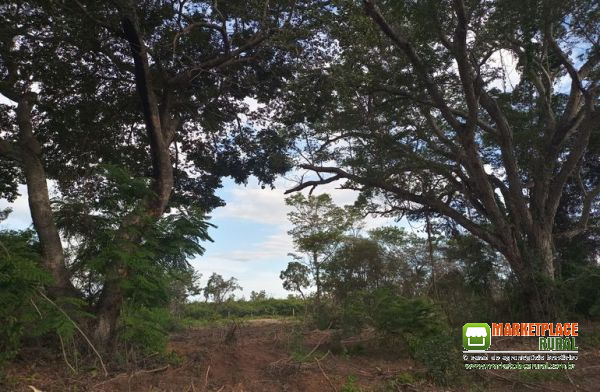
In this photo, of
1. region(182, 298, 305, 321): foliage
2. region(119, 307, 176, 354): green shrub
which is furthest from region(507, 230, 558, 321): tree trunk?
region(182, 298, 305, 321): foliage

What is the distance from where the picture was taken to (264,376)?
6.10 m

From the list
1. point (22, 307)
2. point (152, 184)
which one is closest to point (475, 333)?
point (152, 184)

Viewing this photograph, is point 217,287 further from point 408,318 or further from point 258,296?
point 408,318

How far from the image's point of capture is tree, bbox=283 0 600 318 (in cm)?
913

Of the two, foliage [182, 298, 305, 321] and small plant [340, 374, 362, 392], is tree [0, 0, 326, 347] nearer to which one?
small plant [340, 374, 362, 392]

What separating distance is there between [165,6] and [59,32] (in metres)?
2.06

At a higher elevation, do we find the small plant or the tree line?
the tree line

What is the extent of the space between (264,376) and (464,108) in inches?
391

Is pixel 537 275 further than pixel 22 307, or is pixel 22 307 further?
pixel 537 275

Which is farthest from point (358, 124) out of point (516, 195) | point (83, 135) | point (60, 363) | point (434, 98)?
point (60, 363)

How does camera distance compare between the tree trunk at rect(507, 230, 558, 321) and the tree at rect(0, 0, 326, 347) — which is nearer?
the tree at rect(0, 0, 326, 347)

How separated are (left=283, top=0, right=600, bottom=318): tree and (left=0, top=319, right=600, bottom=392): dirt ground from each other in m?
4.13

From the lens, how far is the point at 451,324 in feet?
31.6

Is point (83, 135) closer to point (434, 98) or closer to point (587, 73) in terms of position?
point (434, 98)
